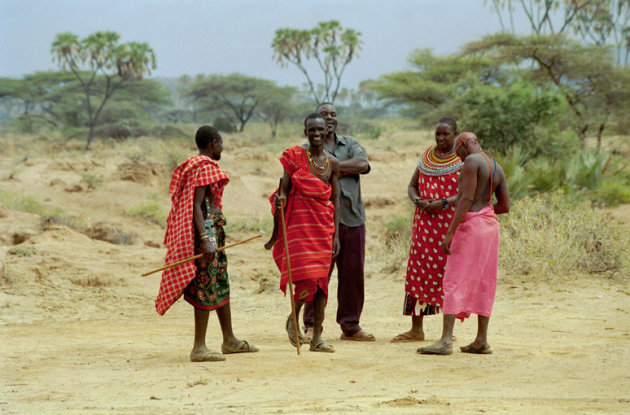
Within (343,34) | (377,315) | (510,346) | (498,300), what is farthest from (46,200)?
(343,34)

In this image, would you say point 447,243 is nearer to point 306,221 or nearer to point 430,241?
point 430,241

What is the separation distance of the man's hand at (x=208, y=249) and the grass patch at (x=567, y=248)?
14.7ft

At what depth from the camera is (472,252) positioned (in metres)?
4.80

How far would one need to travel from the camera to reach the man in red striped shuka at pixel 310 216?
16.0 ft

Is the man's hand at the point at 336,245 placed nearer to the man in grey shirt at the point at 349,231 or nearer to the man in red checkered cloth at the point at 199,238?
the man in grey shirt at the point at 349,231

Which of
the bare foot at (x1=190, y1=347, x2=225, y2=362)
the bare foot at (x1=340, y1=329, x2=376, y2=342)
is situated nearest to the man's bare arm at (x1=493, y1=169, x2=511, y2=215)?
the bare foot at (x1=340, y1=329, x2=376, y2=342)

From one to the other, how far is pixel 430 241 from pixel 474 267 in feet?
1.88

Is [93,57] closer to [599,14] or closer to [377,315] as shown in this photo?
[377,315]

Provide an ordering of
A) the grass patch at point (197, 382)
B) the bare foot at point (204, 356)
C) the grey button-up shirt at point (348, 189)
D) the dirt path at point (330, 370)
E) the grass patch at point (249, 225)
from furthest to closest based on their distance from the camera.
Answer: the grass patch at point (249, 225) < the grey button-up shirt at point (348, 189) < the bare foot at point (204, 356) < the grass patch at point (197, 382) < the dirt path at point (330, 370)

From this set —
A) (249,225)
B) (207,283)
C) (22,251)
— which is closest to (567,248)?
(207,283)

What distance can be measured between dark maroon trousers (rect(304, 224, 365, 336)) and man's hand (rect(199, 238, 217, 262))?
123cm

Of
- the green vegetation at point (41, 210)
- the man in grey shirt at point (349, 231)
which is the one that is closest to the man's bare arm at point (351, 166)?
the man in grey shirt at point (349, 231)

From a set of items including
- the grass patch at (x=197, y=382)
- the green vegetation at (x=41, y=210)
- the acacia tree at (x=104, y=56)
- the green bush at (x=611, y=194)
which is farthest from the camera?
the acacia tree at (x=104, y=56)

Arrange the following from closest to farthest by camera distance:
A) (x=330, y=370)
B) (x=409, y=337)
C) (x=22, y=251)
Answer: (x=330, y=370) < (x=409, y=337) < (x=22, y=251)
